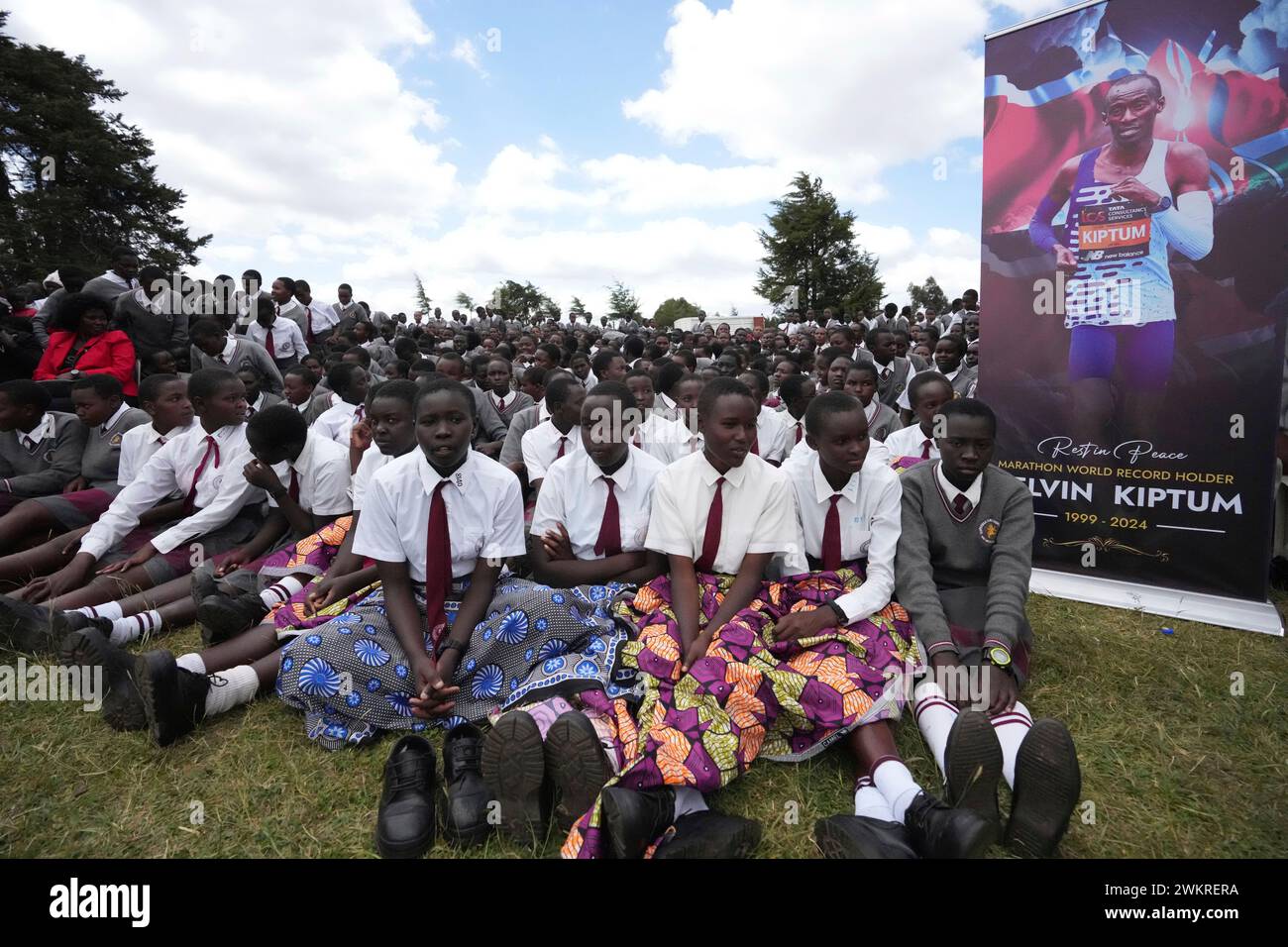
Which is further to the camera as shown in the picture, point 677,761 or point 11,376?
point 11,376

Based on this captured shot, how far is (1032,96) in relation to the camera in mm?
3988

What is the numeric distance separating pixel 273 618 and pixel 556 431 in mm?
2001

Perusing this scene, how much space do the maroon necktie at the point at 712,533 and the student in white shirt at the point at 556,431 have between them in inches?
66.7

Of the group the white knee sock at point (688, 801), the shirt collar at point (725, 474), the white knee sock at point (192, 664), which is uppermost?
the shirt collar at point (725, 474)

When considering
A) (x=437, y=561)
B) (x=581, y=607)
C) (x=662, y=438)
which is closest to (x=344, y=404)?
(x=662, y=438)

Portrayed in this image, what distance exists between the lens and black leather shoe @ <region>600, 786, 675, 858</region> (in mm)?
1706

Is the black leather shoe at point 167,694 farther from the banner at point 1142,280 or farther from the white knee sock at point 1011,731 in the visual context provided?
the banner at point 1142,280

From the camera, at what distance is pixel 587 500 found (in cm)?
313

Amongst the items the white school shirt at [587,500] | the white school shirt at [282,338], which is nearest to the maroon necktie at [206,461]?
the white school shirt at [587,500]

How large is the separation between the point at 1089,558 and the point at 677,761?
3370 mm

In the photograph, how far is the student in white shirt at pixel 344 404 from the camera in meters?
5.24

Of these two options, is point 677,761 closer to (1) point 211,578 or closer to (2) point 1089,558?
(1) point 211,578
